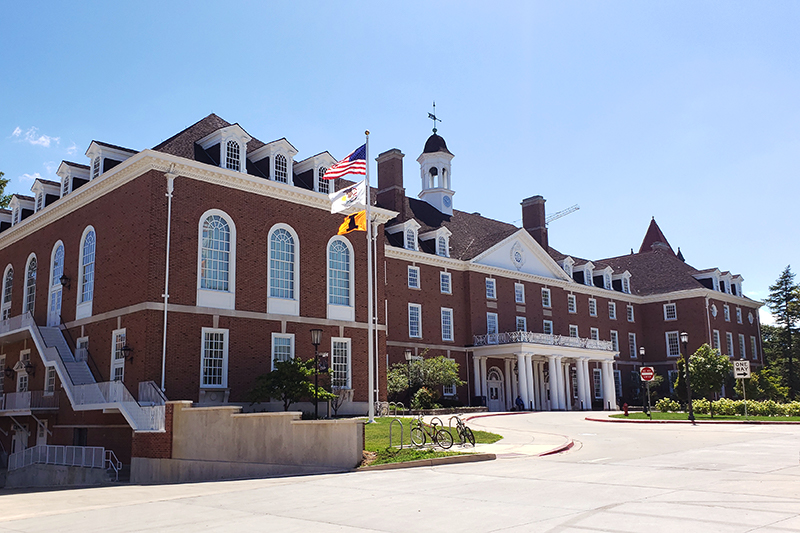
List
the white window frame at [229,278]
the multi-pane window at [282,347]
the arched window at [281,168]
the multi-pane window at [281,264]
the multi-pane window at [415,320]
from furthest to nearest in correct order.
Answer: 1. the multi-pane window at [415,320]
2. the arched window at [281,168]
3. the multi-pane window at [281,264]
4. the multi-pane window at [282,347]
5. the white window frame at [229,278]

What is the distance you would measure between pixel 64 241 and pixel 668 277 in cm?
5351

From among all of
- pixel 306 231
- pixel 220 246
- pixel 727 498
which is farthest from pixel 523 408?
pixel 727 498

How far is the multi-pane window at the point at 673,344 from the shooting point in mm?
63350

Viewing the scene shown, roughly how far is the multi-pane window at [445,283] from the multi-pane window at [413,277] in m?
2.39

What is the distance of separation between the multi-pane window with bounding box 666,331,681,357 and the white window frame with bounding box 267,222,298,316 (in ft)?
146

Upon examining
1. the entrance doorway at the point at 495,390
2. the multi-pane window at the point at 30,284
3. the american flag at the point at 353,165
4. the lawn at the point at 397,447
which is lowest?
the lawn at the point at 397,447

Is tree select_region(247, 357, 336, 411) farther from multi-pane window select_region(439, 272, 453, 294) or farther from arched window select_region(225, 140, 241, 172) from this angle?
multi-pane window select_region(439, 272, 453, 294)

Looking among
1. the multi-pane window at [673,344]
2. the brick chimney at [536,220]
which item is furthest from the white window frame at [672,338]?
→ the brick chimney at [536,220]

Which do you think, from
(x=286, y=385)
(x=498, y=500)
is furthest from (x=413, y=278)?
(x=498, y=500)

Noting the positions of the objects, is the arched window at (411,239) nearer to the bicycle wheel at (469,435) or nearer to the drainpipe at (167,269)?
the drainpipe at (167,269)

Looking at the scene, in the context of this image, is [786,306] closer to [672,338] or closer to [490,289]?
[672,338]

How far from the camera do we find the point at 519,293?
52.2 m

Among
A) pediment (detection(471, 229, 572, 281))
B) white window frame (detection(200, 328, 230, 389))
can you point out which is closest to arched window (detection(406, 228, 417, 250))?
pediment (detection(471, 229, 572, 281))

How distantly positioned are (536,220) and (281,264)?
3267 cm
